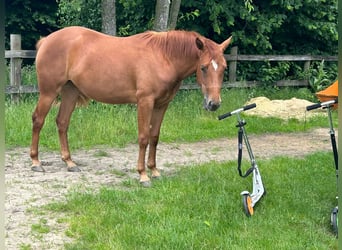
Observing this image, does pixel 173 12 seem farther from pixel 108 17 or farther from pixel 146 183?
pixel 146 183

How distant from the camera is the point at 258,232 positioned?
3609 mm

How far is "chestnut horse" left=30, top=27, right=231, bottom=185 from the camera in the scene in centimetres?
506

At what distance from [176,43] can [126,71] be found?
654 millimetres

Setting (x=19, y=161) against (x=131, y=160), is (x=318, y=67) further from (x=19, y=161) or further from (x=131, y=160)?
(x=19, y=161)

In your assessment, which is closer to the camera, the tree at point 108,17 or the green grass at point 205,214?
the green grass at point 205,214

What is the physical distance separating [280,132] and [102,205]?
5108 mm

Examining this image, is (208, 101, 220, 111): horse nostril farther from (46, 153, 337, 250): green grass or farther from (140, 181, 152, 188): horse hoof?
(140, 181, 152, 188): horse hoof

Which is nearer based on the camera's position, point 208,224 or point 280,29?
point 208,224

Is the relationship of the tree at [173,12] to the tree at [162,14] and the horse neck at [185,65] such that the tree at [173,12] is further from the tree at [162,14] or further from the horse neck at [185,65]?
the horse neck at [185,65]

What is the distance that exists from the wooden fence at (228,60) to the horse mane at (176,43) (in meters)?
4.09

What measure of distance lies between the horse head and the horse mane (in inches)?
10.1

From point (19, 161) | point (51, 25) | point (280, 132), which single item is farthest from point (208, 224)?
point (51, 25)

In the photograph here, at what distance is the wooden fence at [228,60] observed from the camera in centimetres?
861

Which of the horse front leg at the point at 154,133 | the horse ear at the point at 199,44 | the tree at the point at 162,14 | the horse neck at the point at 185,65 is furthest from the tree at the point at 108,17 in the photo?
the horse ear at the point at 199,44
